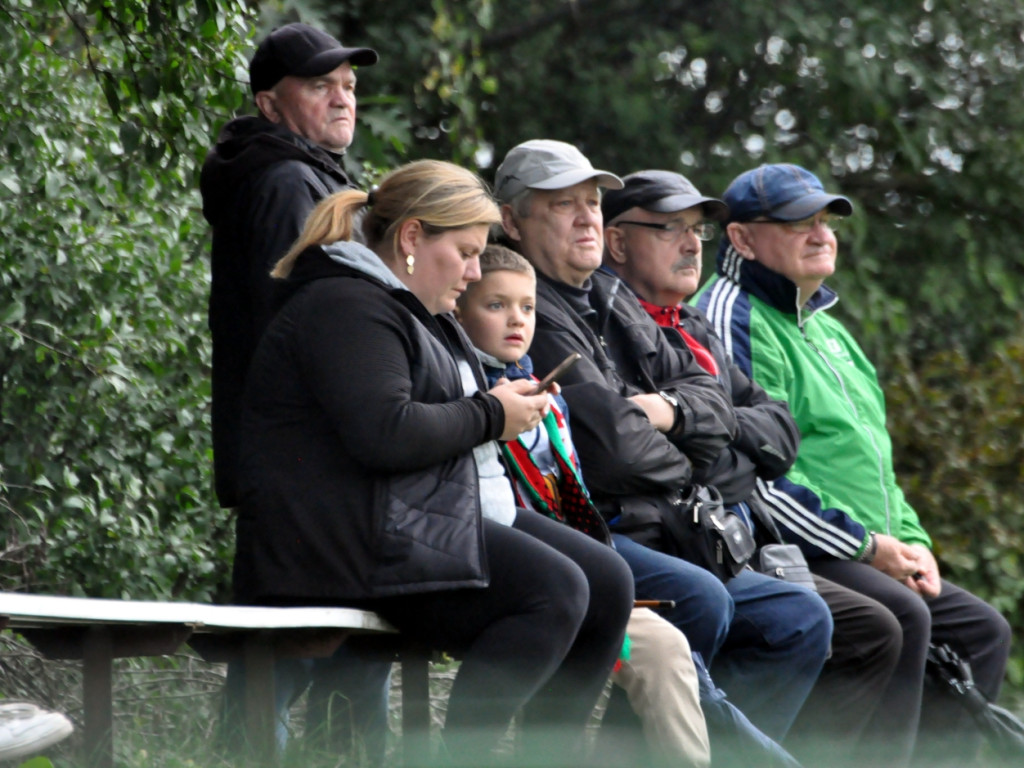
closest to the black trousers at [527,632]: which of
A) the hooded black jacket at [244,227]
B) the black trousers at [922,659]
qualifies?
the hooded black jacket at [244,227]

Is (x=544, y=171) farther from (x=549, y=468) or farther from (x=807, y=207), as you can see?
(x=807, y=207)

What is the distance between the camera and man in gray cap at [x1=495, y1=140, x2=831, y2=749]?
163 inches

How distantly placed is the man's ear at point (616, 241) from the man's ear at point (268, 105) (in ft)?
3.56

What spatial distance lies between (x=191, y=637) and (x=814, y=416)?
2.26 meters

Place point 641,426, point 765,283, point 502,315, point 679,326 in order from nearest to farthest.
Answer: point 502,315 < point 641,426 < point 679,326 < point 765,283

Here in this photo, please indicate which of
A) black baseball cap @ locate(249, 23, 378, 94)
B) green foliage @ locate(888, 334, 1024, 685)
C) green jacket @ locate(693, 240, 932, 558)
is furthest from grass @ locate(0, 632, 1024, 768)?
green foliage @ locate(888, 334, 1024, 685)

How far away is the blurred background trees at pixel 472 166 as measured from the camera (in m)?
5.30

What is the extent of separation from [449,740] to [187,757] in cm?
70

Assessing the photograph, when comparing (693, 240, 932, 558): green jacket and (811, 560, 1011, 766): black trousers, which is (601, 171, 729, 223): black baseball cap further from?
(811, 560, 1011, 766): black trousers

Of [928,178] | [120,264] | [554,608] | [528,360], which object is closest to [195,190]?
[120,264]

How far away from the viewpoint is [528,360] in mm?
4254

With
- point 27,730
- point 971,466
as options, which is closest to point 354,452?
point 27,730

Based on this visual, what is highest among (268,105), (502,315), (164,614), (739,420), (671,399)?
(268,105)

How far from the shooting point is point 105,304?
5.41m
